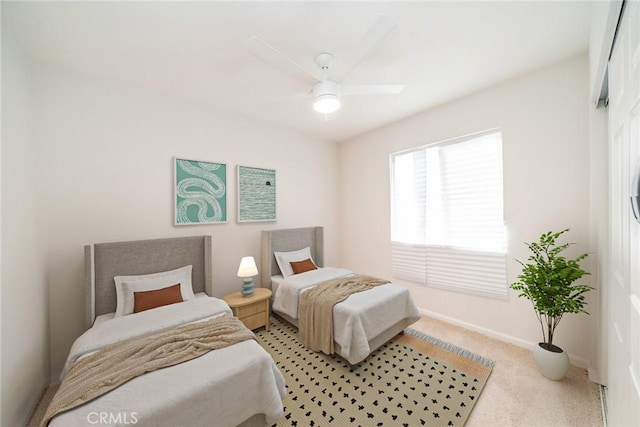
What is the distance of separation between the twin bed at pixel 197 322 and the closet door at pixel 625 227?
4.72 ft

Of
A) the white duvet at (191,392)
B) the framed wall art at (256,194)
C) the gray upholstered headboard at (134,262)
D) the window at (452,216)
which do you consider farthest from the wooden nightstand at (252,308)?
the window at (452,216)

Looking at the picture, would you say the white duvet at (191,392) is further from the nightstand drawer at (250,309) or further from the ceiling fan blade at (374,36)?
the ceiling fan blade at (374,36)

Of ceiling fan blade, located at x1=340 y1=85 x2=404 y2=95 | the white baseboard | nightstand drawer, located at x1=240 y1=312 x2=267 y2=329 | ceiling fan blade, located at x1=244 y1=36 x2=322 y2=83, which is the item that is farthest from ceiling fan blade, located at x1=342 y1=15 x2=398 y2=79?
the white baseboard

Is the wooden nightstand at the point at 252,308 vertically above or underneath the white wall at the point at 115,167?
underneath

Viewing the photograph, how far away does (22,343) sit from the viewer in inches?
63.0

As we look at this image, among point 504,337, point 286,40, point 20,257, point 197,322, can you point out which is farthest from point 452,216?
point 20,257

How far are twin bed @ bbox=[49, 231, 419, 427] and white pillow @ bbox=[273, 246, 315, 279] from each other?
2 cm

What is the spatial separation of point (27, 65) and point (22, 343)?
220cm

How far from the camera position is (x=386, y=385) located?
187cm

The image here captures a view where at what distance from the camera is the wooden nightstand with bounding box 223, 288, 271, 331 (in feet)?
8.32

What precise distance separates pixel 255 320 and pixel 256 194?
166 centimetres

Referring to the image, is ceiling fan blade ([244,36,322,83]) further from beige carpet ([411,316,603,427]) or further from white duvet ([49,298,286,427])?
beige carpet ([411,316,603,427])

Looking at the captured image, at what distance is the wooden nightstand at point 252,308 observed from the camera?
254cm

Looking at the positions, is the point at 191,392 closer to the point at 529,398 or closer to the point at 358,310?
the point at 358,310
